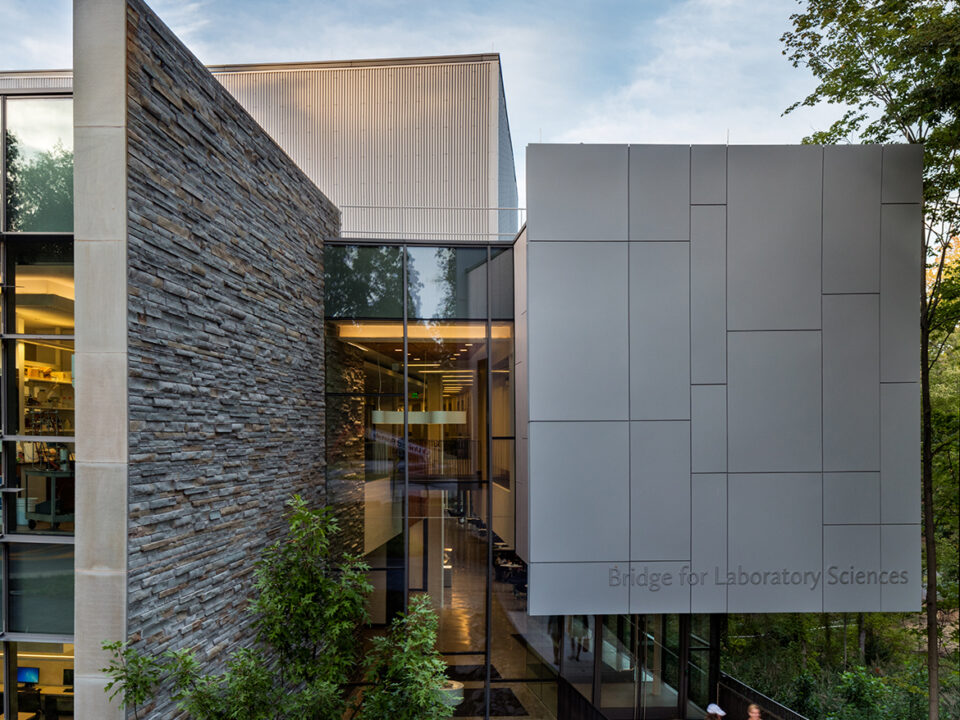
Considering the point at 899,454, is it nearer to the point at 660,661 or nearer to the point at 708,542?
the point at 708,542

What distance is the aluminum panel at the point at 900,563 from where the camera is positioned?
7.49 m

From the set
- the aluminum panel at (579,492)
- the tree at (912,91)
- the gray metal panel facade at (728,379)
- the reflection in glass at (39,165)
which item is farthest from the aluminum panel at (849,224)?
the reflection in glass at (39,165)

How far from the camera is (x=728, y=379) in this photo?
24.5 feet

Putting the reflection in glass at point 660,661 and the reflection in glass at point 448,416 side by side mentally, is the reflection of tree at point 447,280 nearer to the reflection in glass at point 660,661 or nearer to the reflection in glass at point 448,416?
the reflection in glass at point 448,416

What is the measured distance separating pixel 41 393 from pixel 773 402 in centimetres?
872

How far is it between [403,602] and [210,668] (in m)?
3.27

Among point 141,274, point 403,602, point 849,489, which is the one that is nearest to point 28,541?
point 141,274

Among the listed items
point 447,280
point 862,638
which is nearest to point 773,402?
point 447,280

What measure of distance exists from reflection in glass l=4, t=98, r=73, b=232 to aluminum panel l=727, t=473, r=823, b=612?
859 centimetres

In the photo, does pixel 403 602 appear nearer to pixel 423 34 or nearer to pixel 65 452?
pixel 65 452

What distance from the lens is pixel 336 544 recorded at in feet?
27.4

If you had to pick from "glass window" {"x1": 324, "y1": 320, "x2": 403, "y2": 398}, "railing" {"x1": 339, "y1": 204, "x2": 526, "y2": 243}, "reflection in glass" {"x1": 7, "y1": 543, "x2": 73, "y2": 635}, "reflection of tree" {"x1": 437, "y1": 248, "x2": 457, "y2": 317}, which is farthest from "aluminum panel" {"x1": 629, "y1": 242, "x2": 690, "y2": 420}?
"reflection in glass" {"x1": 7, "y1": 543, "x2": 73, "y2": 635}

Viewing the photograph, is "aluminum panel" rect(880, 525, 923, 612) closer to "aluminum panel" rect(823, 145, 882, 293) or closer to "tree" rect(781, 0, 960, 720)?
"tree" rect(781, 0, 960, 720)

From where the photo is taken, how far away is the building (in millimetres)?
5016
